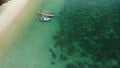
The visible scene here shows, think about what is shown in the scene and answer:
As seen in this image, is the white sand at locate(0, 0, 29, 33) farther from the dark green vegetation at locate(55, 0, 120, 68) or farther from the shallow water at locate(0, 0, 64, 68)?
the dark green vegetation at locate(55, 0, 120, 68)

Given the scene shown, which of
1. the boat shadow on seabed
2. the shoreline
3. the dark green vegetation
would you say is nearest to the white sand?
the shoreline

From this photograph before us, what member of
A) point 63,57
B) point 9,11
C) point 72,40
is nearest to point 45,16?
point 9,11

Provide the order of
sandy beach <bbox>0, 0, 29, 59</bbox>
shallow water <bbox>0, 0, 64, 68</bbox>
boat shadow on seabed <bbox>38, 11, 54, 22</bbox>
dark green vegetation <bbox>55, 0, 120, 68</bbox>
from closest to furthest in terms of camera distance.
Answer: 1. dark green vegetation <bbox>55, 0, 120, 68</bbox>
2. shallow water <bbox>0, 0, 64, 68</bbox>
3. sandy beach <bbox>0, 0, 29, 59</bbox>
4. boat shadow on seabed <bbox>38, 11, 54, 22</bbox>

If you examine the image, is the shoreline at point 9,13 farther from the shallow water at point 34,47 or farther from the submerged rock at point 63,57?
the submerged rock at point 63,57

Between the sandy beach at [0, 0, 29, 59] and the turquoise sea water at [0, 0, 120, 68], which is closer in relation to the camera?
the turquoise sea water at [0, 0, 120, 68]

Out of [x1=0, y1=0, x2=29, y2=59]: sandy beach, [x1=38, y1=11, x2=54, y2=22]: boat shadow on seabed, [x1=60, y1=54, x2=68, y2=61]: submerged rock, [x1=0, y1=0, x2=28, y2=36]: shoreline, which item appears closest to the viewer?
[x1=60, y1=54, x2=68, y2=61]: submerged rock

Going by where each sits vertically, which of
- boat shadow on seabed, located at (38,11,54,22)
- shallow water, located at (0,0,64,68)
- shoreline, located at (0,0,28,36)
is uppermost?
shoreline, located at (0,0,28,36)

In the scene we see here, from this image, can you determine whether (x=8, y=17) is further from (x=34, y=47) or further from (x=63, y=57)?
(x=63, y=57)

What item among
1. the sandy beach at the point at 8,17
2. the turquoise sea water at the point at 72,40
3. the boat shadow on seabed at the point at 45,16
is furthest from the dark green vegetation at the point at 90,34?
the sandy beach at the point at 8,17
